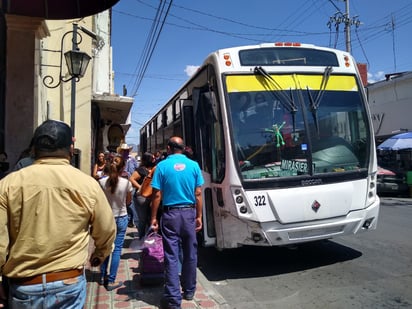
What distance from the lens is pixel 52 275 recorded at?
2.13 metres

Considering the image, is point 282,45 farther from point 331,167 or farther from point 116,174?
point 116,174

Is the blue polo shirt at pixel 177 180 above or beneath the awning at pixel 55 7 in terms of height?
beneath

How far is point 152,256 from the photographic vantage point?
502 centimetres

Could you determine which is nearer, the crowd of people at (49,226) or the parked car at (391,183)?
the crowd of people at (49,226)

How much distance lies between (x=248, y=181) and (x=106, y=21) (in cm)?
1661

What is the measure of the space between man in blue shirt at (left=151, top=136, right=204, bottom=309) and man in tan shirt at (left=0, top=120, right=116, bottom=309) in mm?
2189

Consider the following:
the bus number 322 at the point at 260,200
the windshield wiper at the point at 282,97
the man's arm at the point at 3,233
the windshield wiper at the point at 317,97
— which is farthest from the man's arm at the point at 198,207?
the man's arm at the point at 3,233

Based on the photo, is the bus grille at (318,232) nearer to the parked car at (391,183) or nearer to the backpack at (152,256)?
the backpack at (152,256)

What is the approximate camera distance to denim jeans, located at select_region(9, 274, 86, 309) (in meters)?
2.10

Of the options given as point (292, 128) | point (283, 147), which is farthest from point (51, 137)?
point (292, 128)

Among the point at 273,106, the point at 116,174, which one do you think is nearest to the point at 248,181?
the point at 273,106

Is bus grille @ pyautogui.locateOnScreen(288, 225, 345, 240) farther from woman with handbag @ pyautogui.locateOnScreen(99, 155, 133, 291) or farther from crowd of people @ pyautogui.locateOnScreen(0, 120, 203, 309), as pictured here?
crowd of people @ pyautogui.locateOnScreen(0, 120, 203, 309)

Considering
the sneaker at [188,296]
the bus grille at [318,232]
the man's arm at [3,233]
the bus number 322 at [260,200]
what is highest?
the man's arm at [3,233]

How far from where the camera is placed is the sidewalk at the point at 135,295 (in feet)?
14.5
